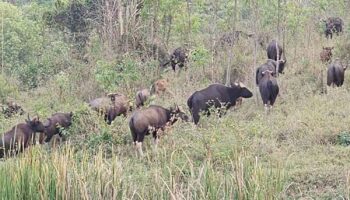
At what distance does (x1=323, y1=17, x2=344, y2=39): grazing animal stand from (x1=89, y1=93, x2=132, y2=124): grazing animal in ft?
24.5

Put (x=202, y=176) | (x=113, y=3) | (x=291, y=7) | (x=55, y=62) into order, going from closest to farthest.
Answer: (x=202, y=176)
(x=291, y=7)
(x=113, y=3)
(x=55, y=62)

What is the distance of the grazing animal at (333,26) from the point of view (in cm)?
1789

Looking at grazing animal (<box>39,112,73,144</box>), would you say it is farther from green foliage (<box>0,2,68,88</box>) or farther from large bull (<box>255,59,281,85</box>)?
green foliage (<box>0,2,68,88</box>)

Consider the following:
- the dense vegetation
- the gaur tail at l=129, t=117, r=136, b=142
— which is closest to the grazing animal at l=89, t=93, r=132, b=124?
the dense vegetation

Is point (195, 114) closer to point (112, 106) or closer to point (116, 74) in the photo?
point (112, 106)

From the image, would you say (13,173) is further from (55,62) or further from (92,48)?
(55,62)

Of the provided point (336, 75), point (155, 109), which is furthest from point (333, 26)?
point (155, 109)

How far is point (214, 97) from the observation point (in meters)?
12.2

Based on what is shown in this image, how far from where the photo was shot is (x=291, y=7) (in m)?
16.0

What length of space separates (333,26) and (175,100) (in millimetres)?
6851

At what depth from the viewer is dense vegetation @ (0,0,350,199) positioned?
6090 millimetres

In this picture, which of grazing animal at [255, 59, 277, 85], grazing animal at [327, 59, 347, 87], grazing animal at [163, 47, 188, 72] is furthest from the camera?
grazing animal at [163, 47, 188, 72]

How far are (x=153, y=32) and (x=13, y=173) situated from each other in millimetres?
11763

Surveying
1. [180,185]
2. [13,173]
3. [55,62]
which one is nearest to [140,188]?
[180,185]
